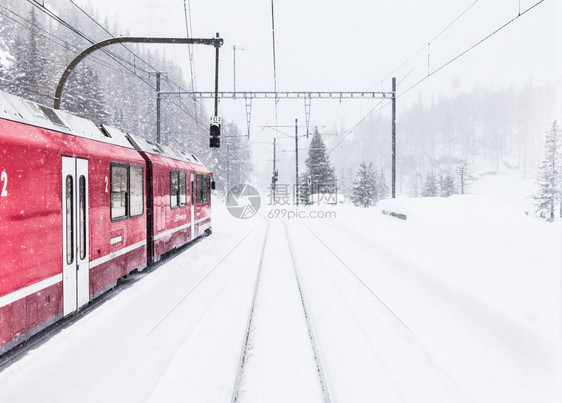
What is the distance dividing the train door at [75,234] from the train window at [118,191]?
1004mm

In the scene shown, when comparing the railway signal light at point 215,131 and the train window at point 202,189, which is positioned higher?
the railway signal light at point 215,131

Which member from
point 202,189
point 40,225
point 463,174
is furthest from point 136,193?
point 463,174

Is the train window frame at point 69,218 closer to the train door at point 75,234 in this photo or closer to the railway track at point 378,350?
the train door at point 75,234

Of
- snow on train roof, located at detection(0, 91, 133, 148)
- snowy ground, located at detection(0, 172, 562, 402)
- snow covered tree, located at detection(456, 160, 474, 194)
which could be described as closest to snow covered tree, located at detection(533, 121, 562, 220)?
snow covered tree, located at detection(456, 160, 474, 194)

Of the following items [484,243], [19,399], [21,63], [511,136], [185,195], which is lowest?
[19,399]

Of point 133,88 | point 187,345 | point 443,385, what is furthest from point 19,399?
point 133,88

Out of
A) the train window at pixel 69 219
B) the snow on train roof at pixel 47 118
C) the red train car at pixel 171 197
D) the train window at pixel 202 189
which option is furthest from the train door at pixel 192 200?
the train window at pixel 69 219

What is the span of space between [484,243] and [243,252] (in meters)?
7.12

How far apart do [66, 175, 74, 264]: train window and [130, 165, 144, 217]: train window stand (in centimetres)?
225

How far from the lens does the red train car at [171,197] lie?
909 centimetres

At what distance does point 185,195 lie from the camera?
12.1 meters

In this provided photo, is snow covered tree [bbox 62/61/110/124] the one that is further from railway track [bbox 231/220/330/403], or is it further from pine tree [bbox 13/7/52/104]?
railway track [bbox 231/220/330/403]

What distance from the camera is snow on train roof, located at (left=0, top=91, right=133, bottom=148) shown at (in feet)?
15.0

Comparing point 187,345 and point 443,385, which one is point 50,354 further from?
point 443,385
